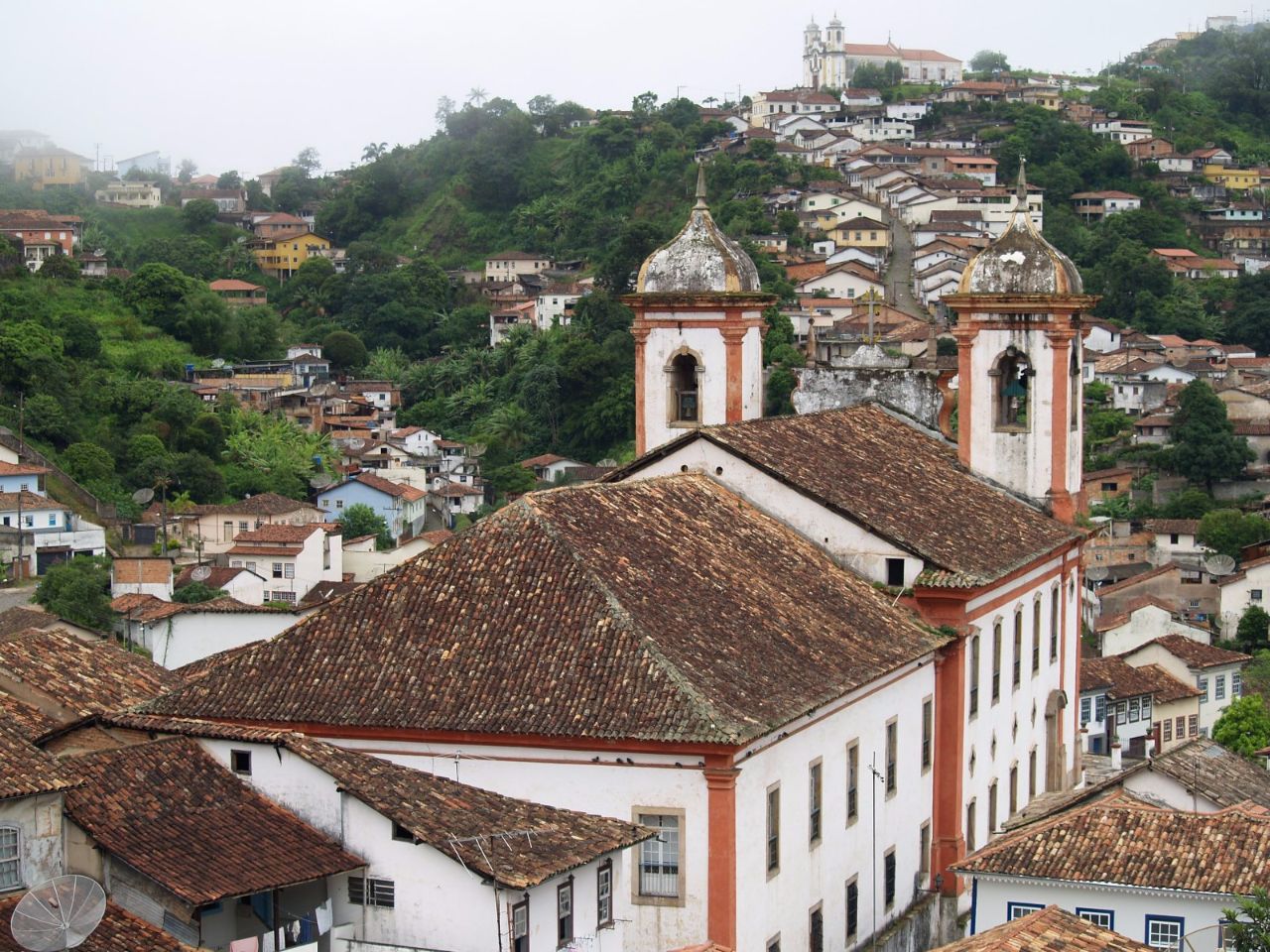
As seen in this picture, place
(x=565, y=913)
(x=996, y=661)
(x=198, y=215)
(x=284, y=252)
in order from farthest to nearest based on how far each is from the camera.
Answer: (x=198, y=215), (x=284, y=252), (x=996, y=661), (x=565, y=913)

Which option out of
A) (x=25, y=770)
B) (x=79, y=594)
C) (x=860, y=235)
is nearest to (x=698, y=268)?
(x=25, y=770)

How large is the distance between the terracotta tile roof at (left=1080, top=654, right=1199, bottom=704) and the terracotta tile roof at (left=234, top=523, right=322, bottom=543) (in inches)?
946

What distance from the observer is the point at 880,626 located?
24.2 meters

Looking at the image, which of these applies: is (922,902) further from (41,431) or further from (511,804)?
(41,431)

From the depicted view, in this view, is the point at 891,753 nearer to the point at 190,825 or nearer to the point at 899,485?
the point at 899,485

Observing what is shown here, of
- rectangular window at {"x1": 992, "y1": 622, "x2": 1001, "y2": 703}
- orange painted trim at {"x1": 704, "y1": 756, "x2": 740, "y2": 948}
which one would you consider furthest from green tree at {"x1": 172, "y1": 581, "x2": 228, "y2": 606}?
orange painted trim at {"x1": 704, "y1": 756, "x2": 740, "y2": 948}

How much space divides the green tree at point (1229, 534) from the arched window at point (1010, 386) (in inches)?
1678

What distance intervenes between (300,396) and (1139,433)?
1383 inches

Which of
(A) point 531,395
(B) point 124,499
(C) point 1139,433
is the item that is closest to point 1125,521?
(C) point 1139,433

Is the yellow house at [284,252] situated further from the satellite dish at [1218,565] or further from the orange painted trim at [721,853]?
the orange painted trim at [721,853]

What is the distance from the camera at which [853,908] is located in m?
23.3

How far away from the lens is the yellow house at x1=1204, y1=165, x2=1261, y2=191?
13650 centimetres

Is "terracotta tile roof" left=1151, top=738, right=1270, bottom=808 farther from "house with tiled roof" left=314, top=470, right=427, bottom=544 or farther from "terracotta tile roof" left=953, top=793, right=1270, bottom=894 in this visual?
"house with tiled roof" left=314, top=470, right=427, bottom=544

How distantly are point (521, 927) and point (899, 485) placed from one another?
11376 millimetres
